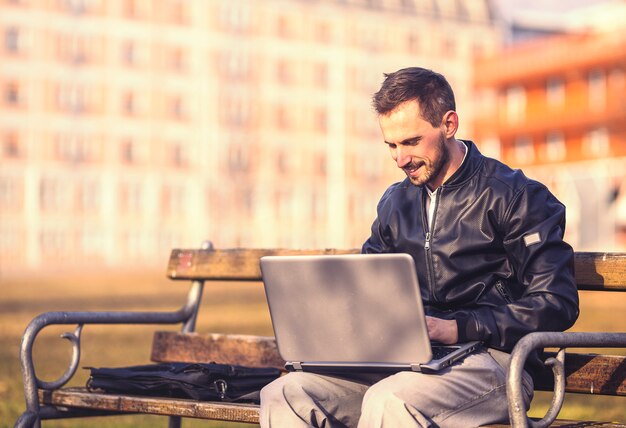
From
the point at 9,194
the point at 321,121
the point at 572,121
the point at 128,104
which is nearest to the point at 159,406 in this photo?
the point at 572,121

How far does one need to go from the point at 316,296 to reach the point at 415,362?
0.37 m

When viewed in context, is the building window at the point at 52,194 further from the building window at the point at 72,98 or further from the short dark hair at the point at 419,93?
the short dark hair at the point at 419,93

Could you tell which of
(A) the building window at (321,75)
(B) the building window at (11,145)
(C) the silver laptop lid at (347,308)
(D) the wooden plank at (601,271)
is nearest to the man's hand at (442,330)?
(C) the silver laptop lid at (347,308)

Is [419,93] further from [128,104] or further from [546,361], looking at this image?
[128,104]

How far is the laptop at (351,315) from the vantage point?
3.71 meters

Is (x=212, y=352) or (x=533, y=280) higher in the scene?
(x=533, y=280)

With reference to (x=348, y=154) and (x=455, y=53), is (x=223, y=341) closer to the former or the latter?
(x=348, y=154)

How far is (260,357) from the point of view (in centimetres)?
548

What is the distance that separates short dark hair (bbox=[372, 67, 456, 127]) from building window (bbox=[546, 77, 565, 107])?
66422mm

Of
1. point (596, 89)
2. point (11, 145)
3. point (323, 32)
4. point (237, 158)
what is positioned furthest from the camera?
point (323, 32)

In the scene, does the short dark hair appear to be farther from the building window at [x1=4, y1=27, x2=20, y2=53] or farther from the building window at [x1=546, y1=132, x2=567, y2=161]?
the building window at [x1=4, y1=27, x2=20, y2=53]

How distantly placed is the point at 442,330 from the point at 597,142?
6409 cm

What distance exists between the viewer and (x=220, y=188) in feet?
280

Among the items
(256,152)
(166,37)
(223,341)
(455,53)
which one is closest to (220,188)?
(256,152)
